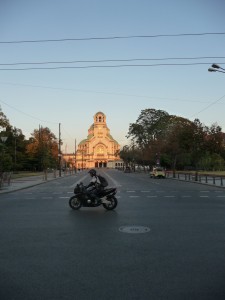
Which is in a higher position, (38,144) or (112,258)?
(38,144)

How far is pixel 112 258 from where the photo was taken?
7609 mm

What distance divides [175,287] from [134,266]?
1270 millimetres

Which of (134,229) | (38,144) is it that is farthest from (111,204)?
(38,144)

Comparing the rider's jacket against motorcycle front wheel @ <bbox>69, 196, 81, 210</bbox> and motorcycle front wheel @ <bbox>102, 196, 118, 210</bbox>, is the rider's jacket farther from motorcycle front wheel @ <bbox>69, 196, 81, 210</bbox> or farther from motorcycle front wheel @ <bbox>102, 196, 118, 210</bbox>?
motorcycle front wheel @ <bbox>69, 196, 81, 210</bbox>

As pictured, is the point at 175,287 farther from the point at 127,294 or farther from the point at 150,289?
the point at 127,294

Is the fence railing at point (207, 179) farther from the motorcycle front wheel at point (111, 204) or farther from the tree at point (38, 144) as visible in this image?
the tree at point (38, 144)

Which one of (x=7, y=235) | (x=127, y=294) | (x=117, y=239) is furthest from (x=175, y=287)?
(x=7, y=235)

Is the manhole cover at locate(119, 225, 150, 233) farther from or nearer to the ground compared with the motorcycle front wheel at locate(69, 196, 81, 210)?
nearer to the ground

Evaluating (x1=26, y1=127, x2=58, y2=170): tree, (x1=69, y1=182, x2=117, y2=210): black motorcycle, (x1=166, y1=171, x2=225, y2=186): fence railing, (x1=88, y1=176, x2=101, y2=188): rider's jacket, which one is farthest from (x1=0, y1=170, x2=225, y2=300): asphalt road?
(x1=26, y1=127, x2=58, y2=170): tree

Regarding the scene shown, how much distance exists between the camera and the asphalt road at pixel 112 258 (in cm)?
577

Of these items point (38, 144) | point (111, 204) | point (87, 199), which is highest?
point (38, 144)

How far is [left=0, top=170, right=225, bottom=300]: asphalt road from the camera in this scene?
18.9 ft

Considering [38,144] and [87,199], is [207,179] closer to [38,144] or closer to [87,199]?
[87,199]

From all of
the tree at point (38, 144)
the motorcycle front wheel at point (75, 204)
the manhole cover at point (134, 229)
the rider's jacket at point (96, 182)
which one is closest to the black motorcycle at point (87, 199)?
the motorcycle front wheel at point (75, 204)
